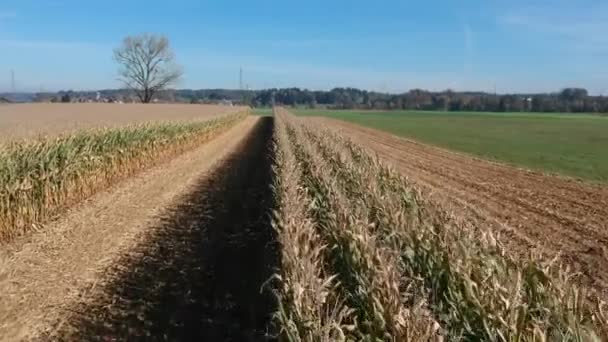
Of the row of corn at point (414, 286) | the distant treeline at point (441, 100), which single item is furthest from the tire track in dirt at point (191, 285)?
the distant treeline at point (441, 100)

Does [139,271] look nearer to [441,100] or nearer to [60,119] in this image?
[60,119]

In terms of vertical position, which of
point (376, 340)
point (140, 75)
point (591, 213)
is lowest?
point (591, 213)

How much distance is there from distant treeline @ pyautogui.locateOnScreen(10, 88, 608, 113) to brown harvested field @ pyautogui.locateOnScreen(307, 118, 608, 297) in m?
86.8

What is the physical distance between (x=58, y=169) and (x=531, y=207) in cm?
1162

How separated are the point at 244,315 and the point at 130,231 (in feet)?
16.8

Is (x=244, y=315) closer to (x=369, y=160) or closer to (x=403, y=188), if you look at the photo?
(x=403, y=188)

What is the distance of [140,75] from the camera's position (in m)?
122

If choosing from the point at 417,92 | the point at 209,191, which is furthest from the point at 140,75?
the point at 209,191

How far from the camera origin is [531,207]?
580 inches

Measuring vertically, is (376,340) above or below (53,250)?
above

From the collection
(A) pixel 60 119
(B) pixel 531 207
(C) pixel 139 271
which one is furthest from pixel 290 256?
(A) pixel 60 119

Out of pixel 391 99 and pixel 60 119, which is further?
pixel 391 99

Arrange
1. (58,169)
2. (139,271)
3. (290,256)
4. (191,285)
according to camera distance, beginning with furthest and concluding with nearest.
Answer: (58,169) < (139,271) < (191,285) < (290,256)

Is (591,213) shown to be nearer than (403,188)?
No
